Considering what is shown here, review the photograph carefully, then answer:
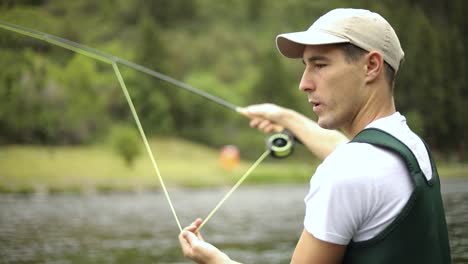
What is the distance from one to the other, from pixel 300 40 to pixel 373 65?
174mm

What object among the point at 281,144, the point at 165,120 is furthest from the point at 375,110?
the point at 165,120

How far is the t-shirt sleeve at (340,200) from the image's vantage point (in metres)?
1.44

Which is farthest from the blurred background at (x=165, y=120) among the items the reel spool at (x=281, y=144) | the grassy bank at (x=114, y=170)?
the reel spool at (x=281, y=144)

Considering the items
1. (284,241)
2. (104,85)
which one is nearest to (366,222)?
(284,241)

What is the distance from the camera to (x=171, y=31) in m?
94.4

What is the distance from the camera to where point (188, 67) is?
86.0 metres

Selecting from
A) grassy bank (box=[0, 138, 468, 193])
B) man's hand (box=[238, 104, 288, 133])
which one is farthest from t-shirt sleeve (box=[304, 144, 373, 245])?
grassy bank (box=[0, 138, 468, 193])

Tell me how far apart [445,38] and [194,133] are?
35589 millimetres

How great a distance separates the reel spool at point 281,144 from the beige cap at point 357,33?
1.51 m

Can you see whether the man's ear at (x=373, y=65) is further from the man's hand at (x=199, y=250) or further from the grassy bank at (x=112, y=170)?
the grassy bank at (x=112, y=170)

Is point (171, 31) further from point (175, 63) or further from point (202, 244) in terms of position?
point (202, 244)

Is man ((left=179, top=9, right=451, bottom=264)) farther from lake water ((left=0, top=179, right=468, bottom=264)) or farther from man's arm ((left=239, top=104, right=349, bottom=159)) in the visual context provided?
lake water ((left=0, top=179, right=468, bottom=264))

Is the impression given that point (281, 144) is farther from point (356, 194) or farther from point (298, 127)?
point (356, 194)

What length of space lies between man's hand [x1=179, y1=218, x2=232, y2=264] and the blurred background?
4.26 meters
